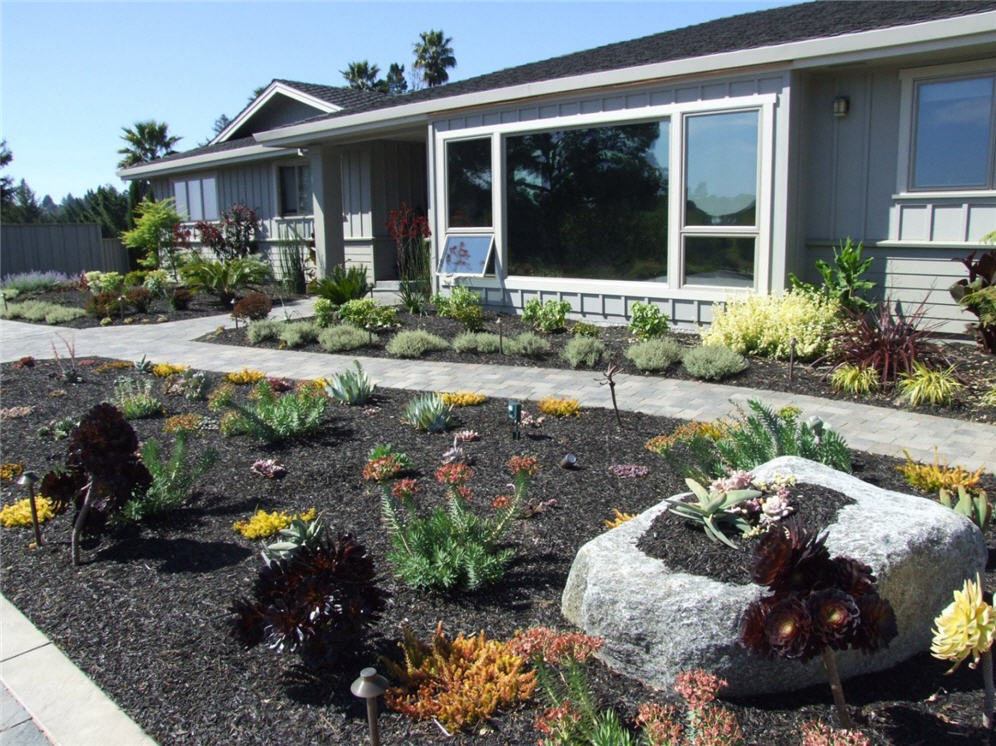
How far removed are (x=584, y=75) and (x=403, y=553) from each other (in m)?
7.86

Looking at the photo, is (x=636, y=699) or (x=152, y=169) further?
(x=152, y=169)

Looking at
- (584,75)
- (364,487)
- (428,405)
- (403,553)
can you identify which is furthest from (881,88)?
(403,553)

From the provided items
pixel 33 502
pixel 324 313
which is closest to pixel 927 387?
pixel 33 502

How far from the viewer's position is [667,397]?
263 inches

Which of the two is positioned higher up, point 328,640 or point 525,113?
point 525,113

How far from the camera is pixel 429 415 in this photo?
567cm

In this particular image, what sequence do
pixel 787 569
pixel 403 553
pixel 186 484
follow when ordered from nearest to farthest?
pixel 787 569 → pixel 403 553 → pixel 186 484

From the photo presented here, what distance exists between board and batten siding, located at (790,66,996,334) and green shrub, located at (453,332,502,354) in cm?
342

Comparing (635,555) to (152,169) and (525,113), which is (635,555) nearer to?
(525,113)

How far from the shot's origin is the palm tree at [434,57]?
1804 inches

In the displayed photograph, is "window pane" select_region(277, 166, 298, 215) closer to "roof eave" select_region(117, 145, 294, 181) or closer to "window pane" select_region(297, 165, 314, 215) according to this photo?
"window pane" select_region(297, 165, 314, 215)

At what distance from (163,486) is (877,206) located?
303 inches

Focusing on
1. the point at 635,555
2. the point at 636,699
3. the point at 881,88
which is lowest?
the point at 636,699

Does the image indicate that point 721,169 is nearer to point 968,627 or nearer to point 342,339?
point 342,339
